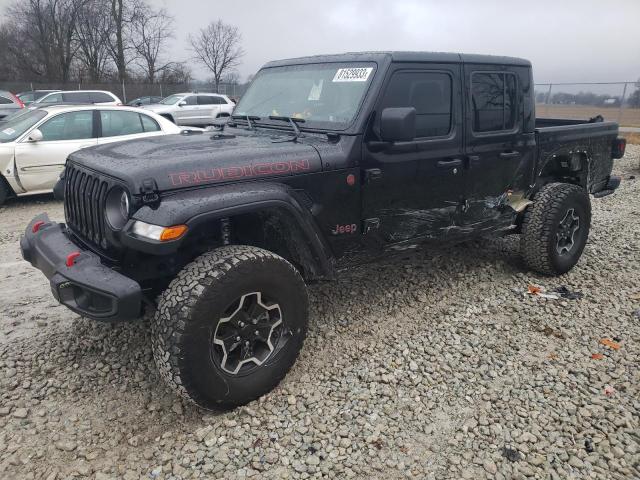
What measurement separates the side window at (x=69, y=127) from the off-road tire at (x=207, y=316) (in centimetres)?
597

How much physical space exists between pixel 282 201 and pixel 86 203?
4.00ft

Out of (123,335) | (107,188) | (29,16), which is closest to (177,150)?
(107,188)

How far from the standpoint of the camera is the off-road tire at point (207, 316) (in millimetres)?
2492

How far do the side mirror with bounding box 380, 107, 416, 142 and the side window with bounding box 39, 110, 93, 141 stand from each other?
20.0 feet

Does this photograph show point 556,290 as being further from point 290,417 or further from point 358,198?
point 290,417

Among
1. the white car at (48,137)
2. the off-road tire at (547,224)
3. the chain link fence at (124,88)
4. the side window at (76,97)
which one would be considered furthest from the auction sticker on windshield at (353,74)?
the chain link fence at (124,88)

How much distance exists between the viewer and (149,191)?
8.17 feet

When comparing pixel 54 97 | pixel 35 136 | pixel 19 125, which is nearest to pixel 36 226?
pixel 35 136

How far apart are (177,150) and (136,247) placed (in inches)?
29.9

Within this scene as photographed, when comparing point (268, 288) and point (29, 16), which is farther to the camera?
point (29, 16)

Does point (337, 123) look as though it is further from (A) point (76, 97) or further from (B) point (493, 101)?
(A) point (76, 97)

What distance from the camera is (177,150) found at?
2.95m

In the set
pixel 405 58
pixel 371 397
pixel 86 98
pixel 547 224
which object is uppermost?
pixel 405 58

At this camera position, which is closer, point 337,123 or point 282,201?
point 282,201
